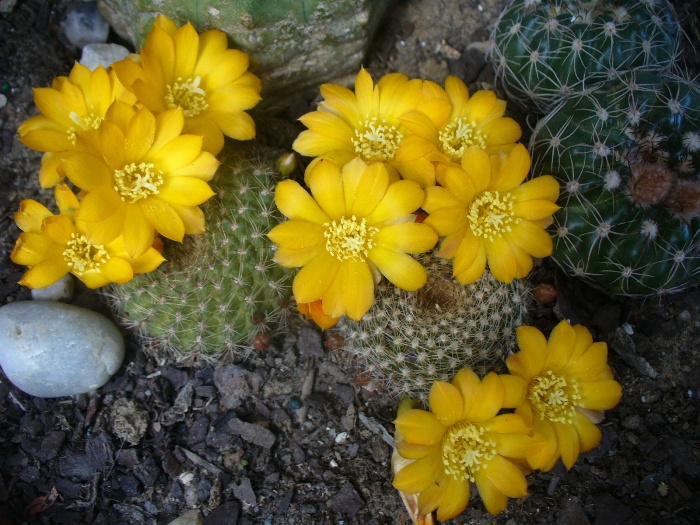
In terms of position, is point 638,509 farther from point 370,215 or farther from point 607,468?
point 370,215

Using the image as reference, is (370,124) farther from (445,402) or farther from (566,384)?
(566,384)

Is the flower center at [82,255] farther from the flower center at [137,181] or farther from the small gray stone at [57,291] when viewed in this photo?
the small gray stone at [57,291]

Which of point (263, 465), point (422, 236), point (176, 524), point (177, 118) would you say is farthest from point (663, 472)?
point (177, 118)

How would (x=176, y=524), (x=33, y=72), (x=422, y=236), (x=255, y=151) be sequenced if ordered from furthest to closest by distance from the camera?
(x=33, y=72) → (x=255, y=151) → (x=176, y=524) → (x=422, y=236)

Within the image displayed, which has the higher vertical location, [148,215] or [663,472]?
[148,215]

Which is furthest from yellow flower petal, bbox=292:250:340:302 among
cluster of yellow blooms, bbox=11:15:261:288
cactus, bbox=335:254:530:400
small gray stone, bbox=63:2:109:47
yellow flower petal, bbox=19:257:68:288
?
small gray stone, bbox=63:2:109:47

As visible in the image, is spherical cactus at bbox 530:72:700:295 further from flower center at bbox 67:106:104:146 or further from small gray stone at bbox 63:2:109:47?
small gray stone at bbox 63:2:109:47
